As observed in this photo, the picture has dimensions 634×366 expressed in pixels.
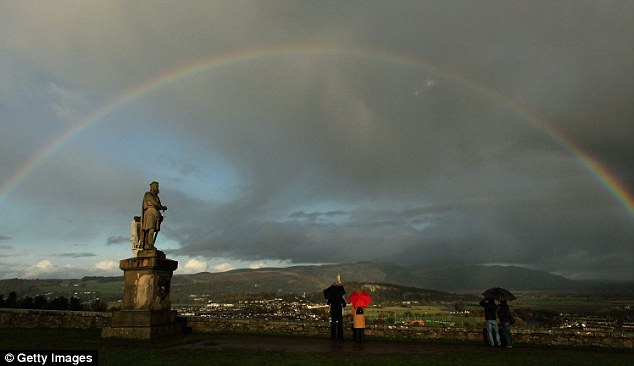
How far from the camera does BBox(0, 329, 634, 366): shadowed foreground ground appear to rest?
9469 millimetres

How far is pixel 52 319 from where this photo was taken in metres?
16.1

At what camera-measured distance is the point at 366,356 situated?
33.4 feet

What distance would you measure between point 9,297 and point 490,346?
25559 millimetres

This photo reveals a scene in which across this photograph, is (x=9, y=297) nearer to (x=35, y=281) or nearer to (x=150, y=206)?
(x=150, y=206)

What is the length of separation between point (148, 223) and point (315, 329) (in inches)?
303

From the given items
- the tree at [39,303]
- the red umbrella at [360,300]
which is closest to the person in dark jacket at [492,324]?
the red umbrella at [360,300]

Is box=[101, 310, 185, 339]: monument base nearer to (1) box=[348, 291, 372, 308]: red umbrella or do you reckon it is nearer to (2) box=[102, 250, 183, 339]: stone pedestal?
(2) box=[102, 250, 183, 339]: stone pedestal

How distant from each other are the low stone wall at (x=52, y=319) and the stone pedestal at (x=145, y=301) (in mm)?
2933

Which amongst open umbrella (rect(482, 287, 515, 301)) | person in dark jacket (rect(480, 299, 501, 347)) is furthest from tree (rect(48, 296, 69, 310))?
open umbrella (rect(482, 287, 515, 301))

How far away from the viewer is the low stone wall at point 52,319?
51.9ft

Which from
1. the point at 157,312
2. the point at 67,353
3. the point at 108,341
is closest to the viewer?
the point at 67,353

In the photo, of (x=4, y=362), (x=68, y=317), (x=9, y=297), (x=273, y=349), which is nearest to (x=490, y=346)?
(x=273, y=349)

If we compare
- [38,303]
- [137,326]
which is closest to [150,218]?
[137,326]

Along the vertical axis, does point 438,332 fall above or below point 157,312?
below
